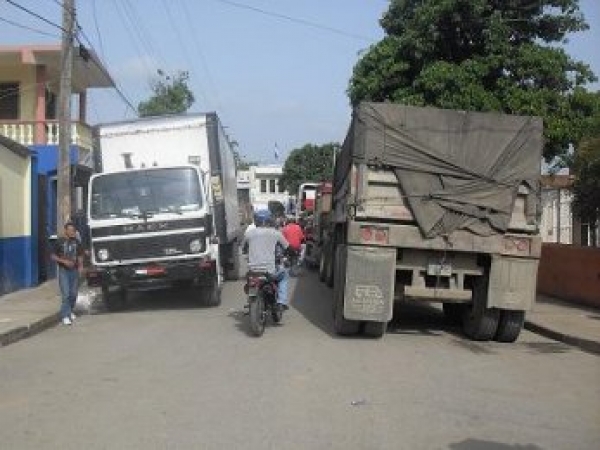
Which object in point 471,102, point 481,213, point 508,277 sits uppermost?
point 471,102

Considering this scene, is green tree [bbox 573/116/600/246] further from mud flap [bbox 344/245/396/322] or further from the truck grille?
the truck grille

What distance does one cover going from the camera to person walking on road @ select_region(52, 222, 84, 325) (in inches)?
543

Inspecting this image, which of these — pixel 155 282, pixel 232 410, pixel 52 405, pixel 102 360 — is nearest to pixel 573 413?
pixel 232 410

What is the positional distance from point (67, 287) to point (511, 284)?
22.0 ft

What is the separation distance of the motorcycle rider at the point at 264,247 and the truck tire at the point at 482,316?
2637 mm

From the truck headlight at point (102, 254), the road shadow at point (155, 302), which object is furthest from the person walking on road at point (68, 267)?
the road shadow at point (155, 302)

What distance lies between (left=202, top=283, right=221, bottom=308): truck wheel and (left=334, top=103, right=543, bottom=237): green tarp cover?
463 cm

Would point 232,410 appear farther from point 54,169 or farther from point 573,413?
point 54,169

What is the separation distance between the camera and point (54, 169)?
22.4 m

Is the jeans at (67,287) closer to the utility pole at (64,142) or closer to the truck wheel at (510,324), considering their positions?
the utility pole at (64,142)

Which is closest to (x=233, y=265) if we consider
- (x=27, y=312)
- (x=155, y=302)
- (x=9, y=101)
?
(x=155, y=302)

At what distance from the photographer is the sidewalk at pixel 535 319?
1198cm

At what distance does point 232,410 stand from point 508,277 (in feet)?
17.0

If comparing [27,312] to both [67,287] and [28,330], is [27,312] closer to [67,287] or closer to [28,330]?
[67,287]
